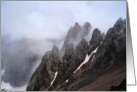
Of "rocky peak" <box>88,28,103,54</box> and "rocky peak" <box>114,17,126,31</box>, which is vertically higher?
"rocky peak" <box>114,17,126,31</box>

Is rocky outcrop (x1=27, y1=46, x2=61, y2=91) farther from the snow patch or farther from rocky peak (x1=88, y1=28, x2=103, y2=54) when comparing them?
rocky peak (x1=88, y1=28, x2=103, y2=54)

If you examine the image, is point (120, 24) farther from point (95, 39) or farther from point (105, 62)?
point (105, 62)

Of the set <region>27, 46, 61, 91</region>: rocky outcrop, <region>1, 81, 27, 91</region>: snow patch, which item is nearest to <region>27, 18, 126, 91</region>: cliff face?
<region>27, 46, 61, 91</region>: rocky outcrop

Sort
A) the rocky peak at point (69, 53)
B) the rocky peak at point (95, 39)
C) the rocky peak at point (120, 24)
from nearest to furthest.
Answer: the rocky peak at point (120, 24) < the rocky peak at point (95, 39) < the rocky peak at point (69, 53)

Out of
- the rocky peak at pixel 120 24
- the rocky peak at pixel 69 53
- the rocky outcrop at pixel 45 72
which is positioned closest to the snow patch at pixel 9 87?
the rocky outcrop at pixel 45 72

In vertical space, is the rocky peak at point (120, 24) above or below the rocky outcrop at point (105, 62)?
above

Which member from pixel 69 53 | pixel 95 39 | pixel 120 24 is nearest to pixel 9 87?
pixel 69 53

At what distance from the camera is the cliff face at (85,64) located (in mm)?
5504

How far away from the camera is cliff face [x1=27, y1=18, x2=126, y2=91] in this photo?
18.1 feet

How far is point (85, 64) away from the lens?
568cm

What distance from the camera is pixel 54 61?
19.0ft

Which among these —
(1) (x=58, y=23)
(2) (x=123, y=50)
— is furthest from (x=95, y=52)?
(1) (x=58, y=23)

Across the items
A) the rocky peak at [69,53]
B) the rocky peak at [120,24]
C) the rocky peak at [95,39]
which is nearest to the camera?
the rocky peak at [120,24]

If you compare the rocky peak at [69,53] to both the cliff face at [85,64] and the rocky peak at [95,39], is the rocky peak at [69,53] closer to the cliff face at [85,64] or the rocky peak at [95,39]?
the cliff face at [85,64]
